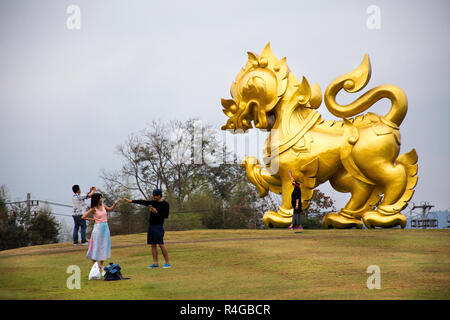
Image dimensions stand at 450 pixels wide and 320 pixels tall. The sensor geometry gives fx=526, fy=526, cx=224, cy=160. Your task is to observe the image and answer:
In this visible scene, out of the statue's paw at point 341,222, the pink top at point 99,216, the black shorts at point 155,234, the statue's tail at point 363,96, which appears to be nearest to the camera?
the pink top at point 99,216

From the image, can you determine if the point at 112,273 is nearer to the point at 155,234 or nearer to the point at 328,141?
the point at 155,234

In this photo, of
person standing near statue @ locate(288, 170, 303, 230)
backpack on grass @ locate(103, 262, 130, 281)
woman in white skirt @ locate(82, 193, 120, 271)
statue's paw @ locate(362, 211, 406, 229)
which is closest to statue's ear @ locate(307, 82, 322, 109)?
person standing near statue @ locate(288, 170, 303, 230)

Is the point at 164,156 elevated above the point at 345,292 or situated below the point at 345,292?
above

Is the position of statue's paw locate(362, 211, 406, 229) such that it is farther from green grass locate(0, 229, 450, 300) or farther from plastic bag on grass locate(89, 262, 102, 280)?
plastic bag on grass locate(89, 262, 102, 280)

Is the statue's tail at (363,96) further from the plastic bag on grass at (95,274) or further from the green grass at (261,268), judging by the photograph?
the plastic bag on grass at (95,274)

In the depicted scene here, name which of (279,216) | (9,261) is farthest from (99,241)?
(279,216)

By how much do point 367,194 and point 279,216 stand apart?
217 cm

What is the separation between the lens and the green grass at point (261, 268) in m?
6.31

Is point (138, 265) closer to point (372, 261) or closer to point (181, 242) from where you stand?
point (181, 242)

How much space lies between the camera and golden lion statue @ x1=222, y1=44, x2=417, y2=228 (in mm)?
12148

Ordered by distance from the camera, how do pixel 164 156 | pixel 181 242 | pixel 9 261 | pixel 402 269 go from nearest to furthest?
1. pixel 402 269
2. pixel 9 261
3. pixel 181 242
4. pixel 164 156

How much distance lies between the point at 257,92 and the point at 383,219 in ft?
14.0

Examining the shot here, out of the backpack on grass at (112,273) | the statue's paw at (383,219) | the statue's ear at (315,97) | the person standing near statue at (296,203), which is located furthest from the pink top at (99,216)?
the statue's ear at (315,97)

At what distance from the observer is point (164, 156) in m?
23.3
